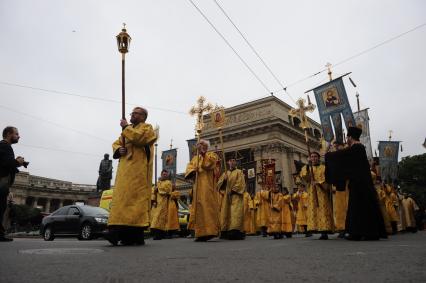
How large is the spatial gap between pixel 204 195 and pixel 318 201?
2514 mm

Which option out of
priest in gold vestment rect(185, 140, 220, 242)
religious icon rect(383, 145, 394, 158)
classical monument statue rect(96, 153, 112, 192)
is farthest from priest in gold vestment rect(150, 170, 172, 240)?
religious icon rect(383, 145, 394, 158)

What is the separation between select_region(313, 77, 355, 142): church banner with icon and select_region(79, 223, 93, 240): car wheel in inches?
395

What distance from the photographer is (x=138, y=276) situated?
2324mm

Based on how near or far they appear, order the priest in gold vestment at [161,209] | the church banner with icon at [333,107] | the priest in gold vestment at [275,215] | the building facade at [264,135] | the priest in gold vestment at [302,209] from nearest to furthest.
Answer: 1. the priest in gold vestment at [275,215]
2. the priest in gold vestment at [161,209]
3. the priest in gold vestment at [302,209]
4. the church banner with icon at [333,107]
5. the building facade at [264,135]

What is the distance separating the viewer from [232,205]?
9352mm

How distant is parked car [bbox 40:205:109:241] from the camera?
11930 millimetres

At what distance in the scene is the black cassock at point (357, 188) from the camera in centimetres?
653

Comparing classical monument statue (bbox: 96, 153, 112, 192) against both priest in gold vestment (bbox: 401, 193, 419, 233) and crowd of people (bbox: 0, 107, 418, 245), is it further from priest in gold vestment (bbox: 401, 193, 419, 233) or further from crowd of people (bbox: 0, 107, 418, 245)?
priest in gold vestment (bbox: 401, 193, 419, 233)

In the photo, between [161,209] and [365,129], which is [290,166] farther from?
[161,209]

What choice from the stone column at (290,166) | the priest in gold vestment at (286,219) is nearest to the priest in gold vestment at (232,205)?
the priest in gold vestment at (286,219)

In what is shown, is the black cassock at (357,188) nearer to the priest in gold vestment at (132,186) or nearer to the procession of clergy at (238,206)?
the procession of clergy at (238,206)

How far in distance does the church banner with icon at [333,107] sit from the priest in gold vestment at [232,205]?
266 inches

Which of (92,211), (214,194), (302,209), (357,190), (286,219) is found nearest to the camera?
(357,190)

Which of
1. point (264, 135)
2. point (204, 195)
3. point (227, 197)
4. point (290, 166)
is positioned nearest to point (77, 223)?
point (227, 197)
